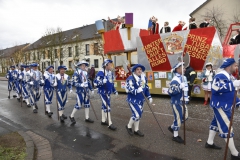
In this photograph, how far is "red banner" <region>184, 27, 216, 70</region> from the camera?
880 cm

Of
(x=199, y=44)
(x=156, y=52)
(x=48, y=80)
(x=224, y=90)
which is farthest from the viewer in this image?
(x=156, y=52)

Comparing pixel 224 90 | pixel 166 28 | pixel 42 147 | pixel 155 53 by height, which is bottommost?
pixel 42 147

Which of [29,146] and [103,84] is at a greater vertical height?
[103,84]

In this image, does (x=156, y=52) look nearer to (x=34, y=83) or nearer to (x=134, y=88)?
(x=34, y=83)

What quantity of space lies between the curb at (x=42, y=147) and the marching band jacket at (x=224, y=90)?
3.41 metres

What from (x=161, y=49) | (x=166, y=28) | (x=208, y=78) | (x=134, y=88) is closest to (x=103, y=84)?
(x=134, y=88)

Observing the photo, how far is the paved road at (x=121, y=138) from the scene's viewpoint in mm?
4332

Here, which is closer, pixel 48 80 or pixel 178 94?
pixel 178 94

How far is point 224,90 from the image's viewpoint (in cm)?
378

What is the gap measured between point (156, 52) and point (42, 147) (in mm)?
7206

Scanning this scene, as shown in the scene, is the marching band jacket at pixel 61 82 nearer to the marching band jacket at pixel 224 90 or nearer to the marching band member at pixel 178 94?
the marching band member at pixel 178 94

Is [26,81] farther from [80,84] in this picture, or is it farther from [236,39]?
[236,39]

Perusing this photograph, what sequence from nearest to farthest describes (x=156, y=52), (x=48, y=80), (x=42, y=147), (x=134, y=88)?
(x=42, y=147)
(x=134, y=88)
(x=48, y=80)
(x=156, y=52)

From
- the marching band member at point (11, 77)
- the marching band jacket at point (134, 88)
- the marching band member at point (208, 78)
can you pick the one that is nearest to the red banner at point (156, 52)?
the marching band member at point (208, 78)
